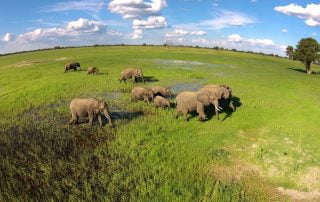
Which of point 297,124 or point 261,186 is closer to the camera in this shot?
point 261,186

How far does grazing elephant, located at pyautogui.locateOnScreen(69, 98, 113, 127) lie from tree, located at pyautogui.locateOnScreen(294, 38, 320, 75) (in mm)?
51939

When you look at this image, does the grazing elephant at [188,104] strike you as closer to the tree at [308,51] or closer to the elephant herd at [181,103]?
the elephant herd at [181,103]

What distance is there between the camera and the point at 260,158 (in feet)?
53.2

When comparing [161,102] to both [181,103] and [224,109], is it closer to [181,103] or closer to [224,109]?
[181,103]

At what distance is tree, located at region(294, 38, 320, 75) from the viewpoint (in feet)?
200

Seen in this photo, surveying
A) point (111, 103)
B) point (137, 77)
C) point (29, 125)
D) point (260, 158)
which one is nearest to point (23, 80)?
point (137, 77)

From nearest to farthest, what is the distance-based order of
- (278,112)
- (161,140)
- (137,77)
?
1. (161,140)
2. (278,112)
3. (137,77)

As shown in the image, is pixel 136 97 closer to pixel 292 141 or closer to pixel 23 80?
pixel 292 141

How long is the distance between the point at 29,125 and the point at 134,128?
21.9ft

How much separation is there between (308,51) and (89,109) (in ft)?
174

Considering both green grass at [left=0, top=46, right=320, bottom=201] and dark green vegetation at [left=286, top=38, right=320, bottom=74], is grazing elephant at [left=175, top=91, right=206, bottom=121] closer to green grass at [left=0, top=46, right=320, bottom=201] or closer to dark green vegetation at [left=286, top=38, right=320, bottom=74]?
green grass at [left=0, top=46, right=320, bottom=201]

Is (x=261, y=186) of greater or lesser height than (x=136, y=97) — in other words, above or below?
below

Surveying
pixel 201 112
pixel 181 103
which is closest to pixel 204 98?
pixel 201 112

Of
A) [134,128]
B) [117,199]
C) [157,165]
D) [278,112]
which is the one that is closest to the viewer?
[117,199]
